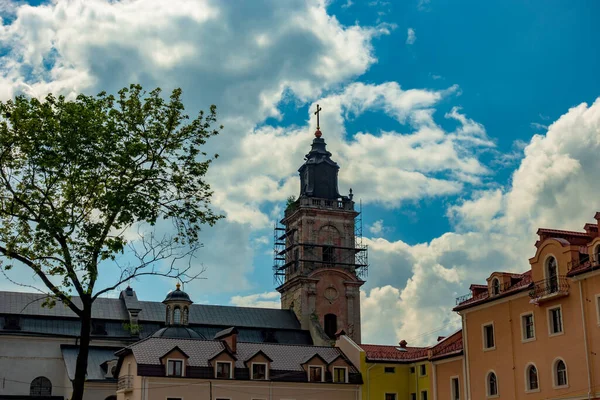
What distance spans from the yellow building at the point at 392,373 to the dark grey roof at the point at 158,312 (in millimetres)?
22384

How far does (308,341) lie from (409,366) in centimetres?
2169

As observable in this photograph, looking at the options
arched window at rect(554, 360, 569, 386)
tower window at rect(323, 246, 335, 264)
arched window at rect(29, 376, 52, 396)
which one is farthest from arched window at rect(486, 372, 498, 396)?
tower window at rect(323, 246, 335, 264)

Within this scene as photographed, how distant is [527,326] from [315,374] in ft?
78.4

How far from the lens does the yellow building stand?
64562 mm

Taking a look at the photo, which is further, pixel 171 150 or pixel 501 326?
pixel 501 326

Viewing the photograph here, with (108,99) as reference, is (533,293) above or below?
below

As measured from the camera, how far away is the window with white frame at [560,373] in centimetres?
4241

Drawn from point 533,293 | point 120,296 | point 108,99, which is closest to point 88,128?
point 108,99

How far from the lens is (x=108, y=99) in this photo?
2920 centimetres

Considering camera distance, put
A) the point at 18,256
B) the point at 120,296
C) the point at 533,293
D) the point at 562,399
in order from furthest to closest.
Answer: the point at 120,296 < the point at 533,293 < the point at 562,399 < the point at 18,256

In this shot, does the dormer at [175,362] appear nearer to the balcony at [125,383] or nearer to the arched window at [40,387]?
the balcony at [125,383]

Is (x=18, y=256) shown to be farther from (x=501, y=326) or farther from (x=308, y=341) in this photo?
(x=308, y=341)

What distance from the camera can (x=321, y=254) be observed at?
303ft

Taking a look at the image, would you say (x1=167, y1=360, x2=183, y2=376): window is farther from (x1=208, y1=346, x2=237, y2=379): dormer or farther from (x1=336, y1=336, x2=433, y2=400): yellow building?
(x1=336, y1=336, x2=433, y2=400): yellow building
